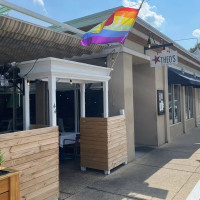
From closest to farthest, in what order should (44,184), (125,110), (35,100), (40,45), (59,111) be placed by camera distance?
(44,184)
(40,45)
(125,110)
(35,100)
(59,111)

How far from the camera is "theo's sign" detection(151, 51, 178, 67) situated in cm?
728

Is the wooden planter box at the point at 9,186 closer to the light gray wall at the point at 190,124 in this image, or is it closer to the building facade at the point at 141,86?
the building facade at the point at 141,86

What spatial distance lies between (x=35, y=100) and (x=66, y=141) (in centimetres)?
203

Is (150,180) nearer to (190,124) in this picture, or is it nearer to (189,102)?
(190,124)

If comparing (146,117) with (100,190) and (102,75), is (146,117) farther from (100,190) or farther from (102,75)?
(100,190)

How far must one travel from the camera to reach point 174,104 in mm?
11547

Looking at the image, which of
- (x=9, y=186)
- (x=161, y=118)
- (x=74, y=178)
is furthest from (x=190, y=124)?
(x=9, y=186)

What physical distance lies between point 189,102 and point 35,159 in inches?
501

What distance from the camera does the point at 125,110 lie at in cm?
680

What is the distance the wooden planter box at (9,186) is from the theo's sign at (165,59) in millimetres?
6120

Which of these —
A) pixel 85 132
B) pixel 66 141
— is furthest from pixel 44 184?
pixel 66 141

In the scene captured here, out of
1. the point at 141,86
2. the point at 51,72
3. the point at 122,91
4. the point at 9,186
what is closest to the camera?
the point at 9,186

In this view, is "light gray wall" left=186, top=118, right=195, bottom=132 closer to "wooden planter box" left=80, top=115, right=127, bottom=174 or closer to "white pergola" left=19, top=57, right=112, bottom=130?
"wooden planter box" left=80, top=115, right=127, bottom=174

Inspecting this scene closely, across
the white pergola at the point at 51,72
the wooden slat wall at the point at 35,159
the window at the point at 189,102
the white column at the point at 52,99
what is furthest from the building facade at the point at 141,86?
the wooden slat wall at the point at 35,159
